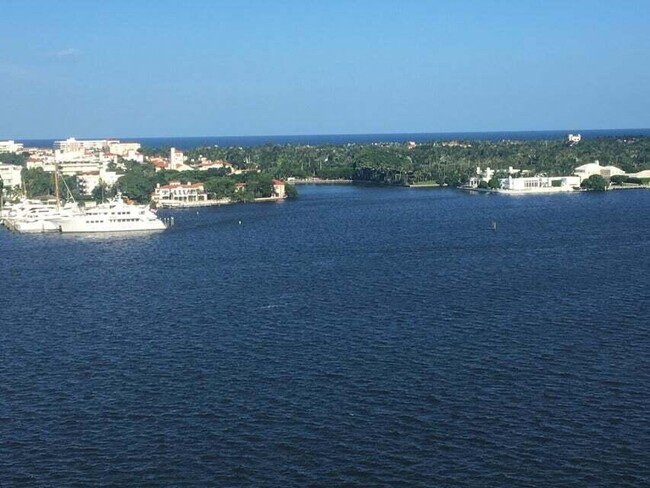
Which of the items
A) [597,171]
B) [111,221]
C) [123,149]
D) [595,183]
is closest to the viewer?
[111,221]

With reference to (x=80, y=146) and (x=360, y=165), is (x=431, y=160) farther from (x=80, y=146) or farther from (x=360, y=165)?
(x=80, y=146)

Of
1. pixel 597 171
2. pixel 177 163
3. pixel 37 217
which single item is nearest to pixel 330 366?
pixel 37 217

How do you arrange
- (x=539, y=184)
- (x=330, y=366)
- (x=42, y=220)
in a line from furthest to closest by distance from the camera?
(x=539, y=184) < (x=42, y=220) < (x=330, y=366)

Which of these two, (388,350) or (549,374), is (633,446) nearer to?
(549,374)

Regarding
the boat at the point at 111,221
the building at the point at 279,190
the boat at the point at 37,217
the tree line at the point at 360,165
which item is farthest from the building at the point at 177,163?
the boat at the point at 111,221

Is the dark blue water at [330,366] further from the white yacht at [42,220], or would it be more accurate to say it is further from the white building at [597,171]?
the white building at [597,171]

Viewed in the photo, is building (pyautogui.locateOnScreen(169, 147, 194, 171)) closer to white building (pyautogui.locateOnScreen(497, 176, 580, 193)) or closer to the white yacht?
white building (pyautogui.locateOnScreen(497, 176, 580, 193))

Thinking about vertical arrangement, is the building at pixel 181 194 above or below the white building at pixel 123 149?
below
